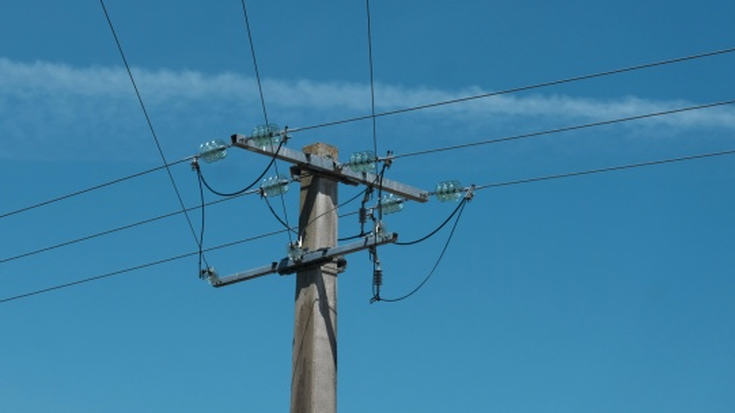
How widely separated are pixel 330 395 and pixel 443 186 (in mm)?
2665

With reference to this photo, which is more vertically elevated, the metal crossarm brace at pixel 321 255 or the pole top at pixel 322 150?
the pole top at pixel 322 150

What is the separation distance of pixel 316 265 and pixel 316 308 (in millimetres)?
493

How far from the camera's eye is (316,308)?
56.4 feet

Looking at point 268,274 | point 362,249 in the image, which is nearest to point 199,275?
point 268,274

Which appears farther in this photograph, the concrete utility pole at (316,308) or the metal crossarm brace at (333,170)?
the metal crossarm brace at (333,170)

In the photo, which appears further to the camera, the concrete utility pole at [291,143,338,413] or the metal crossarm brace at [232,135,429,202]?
the metal crossarm brace at [232,135,429,202]

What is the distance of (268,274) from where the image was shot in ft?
58.7

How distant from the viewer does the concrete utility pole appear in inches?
666

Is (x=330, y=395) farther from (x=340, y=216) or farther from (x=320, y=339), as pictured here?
(x=340, y=216)

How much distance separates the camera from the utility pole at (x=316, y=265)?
17.0 metres

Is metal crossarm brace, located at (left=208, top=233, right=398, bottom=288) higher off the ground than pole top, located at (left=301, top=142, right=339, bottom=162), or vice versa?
pole top, located at (left=301, top=142, right=339, bottom=162)

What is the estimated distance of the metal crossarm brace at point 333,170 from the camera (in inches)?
686

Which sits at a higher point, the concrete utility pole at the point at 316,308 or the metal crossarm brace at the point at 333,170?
the metal crossarm brace at the point at 333,170

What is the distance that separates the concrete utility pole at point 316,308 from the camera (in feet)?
55.5
